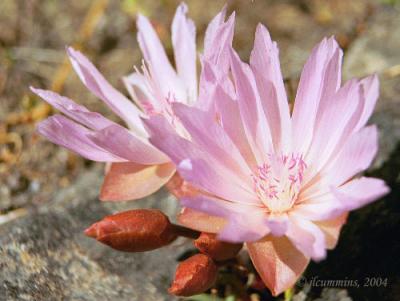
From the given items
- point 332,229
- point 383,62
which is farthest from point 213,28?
point 383,62

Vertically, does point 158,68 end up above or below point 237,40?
above

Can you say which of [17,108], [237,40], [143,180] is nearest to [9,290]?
[143,180]

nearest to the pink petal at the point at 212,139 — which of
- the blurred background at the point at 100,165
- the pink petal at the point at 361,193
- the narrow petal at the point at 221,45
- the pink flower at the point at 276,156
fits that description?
the pink flower at the point at 276,156

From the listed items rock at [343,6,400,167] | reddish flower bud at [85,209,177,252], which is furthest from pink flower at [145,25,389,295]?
rock at [343,6,400,167]

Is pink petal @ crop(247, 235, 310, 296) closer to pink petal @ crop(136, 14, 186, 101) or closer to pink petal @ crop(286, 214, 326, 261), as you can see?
pink petal @ crop(286, 214, 326, 261)

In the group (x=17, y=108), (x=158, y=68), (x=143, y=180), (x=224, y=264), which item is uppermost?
(x=158, y=68)

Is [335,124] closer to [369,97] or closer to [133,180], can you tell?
[369,97]

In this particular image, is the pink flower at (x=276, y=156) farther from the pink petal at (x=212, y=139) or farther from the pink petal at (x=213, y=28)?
the pink petal at (x=213, y=28)

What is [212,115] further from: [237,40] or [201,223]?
[237,40]
